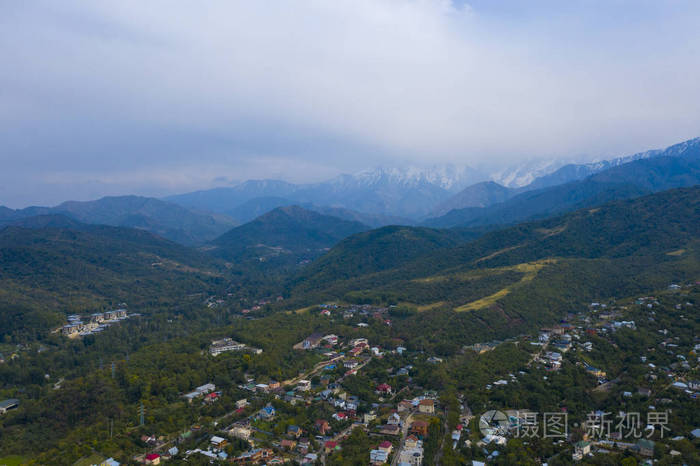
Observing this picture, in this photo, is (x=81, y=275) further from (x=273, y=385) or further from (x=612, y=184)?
(x=612, y=184)

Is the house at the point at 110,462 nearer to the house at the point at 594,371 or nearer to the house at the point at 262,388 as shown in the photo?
the house at the point at 262,388

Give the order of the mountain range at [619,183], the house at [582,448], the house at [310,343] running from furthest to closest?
the mountain range at [619,183] < the house at [310,343] < the house at [582,448]

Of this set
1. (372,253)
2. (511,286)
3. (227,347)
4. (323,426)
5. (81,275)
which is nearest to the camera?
(323,426)

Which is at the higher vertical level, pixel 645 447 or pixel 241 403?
pixel 241 403

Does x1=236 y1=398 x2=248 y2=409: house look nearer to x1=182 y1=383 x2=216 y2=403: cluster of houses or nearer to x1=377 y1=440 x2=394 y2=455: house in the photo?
x1=182 y1=383 x2=216 y2=403: cluster of houses

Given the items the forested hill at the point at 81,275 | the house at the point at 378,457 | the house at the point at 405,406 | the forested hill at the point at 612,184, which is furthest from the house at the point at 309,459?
the forested hill at the point at 612,184

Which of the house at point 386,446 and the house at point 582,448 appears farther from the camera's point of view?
the house at point 386,446

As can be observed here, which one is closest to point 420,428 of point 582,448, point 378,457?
point 378,457
